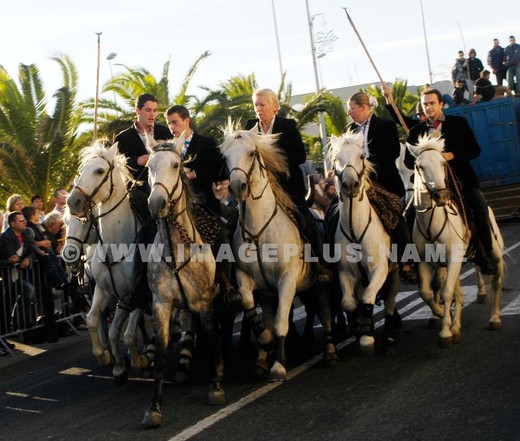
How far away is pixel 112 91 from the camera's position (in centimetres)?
2725

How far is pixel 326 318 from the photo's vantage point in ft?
30.8

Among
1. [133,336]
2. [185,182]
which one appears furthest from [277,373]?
[185,182]

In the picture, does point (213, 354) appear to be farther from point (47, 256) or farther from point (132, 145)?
point (47, 256)

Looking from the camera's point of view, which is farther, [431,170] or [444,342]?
[431,170]

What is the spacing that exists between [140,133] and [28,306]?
13.0ft

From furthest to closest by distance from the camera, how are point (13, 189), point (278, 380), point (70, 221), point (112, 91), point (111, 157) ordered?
1. point (112, 91)
2. point (13, 189)
3. point (70, 221)
4. point (111, 157)
5. point (278, 380)

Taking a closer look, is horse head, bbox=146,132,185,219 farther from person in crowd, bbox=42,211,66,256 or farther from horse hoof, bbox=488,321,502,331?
person in crowd, bbox=42,211,66,256

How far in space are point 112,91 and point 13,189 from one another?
20.8 ft

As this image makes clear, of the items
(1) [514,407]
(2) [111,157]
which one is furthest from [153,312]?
(1) [514,407]

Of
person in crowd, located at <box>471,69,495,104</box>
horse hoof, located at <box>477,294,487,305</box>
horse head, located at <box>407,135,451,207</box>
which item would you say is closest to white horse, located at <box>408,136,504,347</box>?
horse head, located at <box>407,135,451,207</box>

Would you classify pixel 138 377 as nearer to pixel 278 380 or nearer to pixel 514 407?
pixel 278 380

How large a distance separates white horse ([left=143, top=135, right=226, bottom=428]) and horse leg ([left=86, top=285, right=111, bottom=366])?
145 cm

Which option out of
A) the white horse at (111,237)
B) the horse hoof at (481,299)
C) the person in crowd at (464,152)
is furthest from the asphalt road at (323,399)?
the horse hoof at (481,299)

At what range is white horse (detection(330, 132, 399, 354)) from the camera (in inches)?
348
